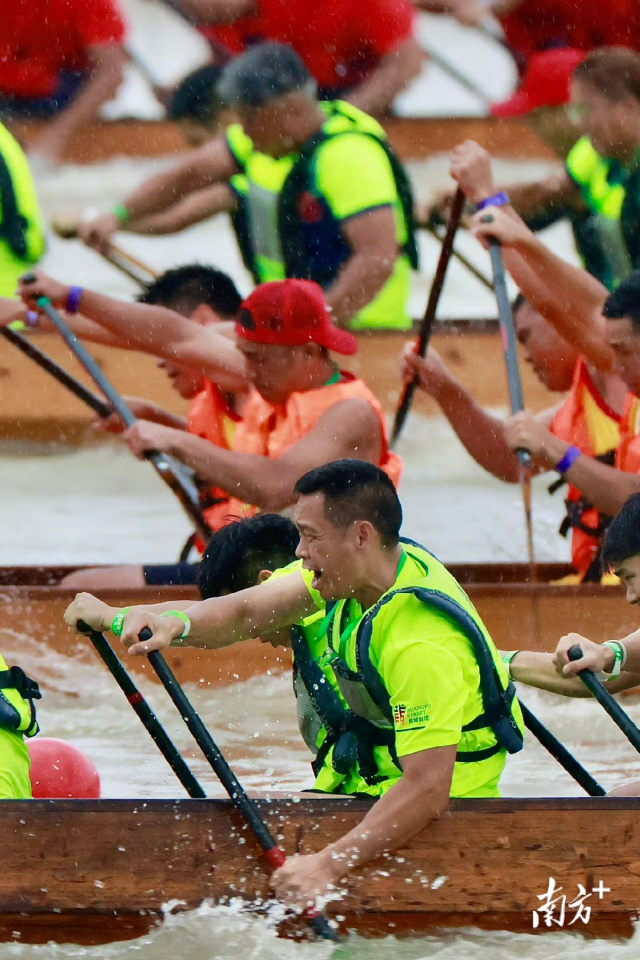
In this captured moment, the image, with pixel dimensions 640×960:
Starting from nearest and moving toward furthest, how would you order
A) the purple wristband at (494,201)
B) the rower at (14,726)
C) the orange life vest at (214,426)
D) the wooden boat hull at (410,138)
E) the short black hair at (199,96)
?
1. the rower at (14,726)
2. the purple wristband at (494,201)
3. the orange life vest at (214,426)
4. the short black hair at (199,96)
5. the wooden boat hull at (410,138)

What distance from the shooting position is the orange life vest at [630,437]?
474 centimetres

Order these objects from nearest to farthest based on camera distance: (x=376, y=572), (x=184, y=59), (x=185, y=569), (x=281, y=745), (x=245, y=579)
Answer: (x=376, y=572) < (x=245, y=579) < (x=281, y=745) < (x=185, y=569) < (x=184, y=59)

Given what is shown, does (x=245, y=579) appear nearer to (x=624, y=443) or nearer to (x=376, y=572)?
(x=376, y=572)

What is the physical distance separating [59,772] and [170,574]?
65.1 inches

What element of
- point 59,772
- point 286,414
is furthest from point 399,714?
point 286,414

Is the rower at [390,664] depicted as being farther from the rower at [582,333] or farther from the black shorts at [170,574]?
the black shorts at [170,574]

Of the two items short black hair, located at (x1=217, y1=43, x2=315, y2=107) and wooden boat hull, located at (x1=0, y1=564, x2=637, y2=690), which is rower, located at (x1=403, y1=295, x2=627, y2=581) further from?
short black hair, located at (x1=217, y1=43, x2=315, y2=107)

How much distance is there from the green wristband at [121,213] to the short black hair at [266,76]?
2.61 ft

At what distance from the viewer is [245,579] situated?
3.56m

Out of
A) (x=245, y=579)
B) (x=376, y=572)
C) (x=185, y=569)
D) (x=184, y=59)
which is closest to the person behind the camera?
(x=376, y=572)

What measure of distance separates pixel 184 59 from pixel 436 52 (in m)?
1.36

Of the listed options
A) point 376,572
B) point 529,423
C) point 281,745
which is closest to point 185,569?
point 281,745

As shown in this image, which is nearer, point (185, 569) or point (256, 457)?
point (256, 457)

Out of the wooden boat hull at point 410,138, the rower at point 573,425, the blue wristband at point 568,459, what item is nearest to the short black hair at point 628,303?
the blue wristband at point 568,459
